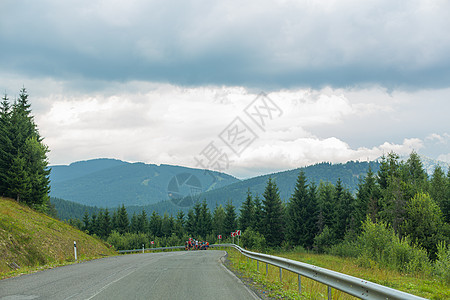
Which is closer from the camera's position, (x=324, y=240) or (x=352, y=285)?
(x=352, y=285)

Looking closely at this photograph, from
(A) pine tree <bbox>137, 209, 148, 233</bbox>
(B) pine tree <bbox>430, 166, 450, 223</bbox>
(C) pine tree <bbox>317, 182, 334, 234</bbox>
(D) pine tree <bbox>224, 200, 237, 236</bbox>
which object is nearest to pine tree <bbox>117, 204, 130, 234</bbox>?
(A) pine tree <bbox>137, 209, 148, 233</bbox>

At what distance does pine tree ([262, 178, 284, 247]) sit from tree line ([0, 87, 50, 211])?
36.6 m

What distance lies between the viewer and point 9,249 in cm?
1791

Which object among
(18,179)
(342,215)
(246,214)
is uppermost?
(18,179)

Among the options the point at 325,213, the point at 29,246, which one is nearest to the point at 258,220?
the point at 325,213

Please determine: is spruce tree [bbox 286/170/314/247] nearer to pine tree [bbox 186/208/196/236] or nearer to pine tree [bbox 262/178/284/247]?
pine tree [bbox 262/178/284/247]

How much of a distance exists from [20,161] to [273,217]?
41383 millimetres

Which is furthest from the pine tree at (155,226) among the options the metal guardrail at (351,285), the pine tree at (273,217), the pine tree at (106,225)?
the metal guardrail at (351,285)

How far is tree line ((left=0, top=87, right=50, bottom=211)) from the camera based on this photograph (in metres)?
36.0

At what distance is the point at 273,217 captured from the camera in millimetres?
63562

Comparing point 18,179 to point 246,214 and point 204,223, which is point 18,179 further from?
point 204,223

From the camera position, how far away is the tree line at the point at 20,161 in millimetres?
36000

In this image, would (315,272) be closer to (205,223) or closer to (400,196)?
(400,196)

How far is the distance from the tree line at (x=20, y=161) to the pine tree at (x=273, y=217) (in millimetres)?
36605
